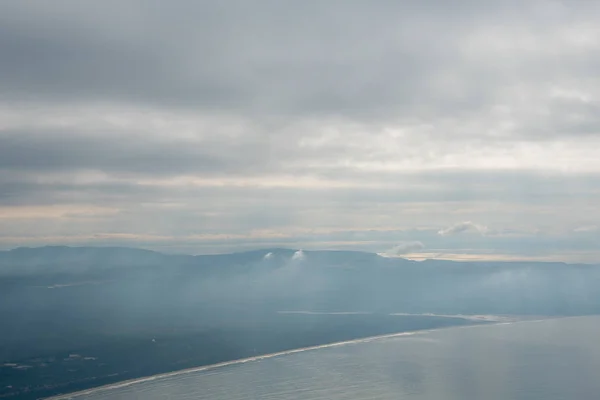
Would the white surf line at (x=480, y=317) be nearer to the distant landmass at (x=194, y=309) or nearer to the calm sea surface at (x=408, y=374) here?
the distant landmass at (x=194, y=309)

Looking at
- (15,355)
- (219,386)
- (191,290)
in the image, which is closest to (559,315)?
(191,290)

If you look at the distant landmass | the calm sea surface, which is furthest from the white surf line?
the calm sea surface

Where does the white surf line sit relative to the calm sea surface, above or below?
below

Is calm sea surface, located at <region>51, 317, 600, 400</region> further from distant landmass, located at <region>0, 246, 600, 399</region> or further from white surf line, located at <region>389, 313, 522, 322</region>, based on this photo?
white surf line, located at <region>389, 313, 522, 322</region>

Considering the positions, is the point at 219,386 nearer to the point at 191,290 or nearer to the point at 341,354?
the point at 341,354

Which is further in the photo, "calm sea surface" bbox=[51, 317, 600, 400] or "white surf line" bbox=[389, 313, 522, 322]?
"white surf line" bbox=[389, 313, 522, 322]
